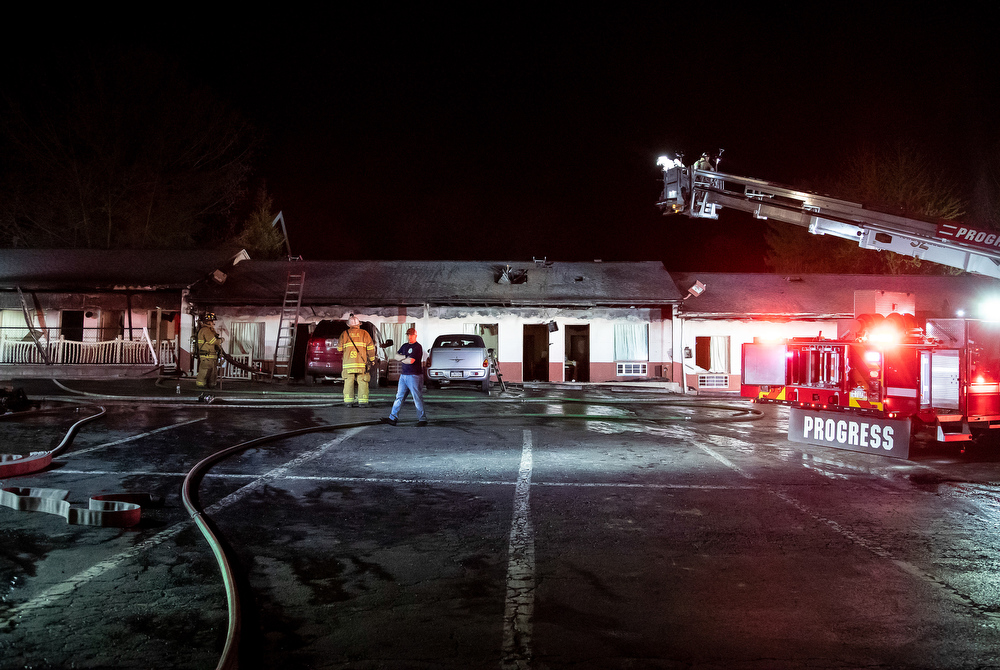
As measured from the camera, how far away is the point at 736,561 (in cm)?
446

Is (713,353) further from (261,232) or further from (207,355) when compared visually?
(261,232)

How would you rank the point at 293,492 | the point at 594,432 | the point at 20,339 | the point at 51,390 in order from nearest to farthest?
the point at 293,492 < the point at 594,432 < the point at 51,390 < the point at 20,339

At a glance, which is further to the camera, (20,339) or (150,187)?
(150,187)

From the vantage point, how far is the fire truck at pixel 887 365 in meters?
8.20

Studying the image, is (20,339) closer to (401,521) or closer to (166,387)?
(166,387)

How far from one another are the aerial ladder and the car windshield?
7.14m

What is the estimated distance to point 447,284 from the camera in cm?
2270

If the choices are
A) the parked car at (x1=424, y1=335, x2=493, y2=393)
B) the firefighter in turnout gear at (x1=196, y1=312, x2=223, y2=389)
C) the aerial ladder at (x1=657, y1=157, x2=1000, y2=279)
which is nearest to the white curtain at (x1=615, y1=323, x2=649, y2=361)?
the parked car at (x1=424, y1=335, x2=493, y2=393)

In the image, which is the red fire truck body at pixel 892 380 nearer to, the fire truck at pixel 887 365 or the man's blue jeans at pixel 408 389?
the fire truck at pixel 887 365

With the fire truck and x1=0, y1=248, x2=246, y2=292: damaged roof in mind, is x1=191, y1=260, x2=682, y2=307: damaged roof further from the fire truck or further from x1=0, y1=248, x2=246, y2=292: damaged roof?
the fire truck

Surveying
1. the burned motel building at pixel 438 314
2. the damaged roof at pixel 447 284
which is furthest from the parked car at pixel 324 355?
the damaged roof at pixel 447 284

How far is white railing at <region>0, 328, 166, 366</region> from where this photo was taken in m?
20.6

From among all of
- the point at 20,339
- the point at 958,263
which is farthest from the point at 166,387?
the point at 958,263

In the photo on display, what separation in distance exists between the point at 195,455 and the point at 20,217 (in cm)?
3133
